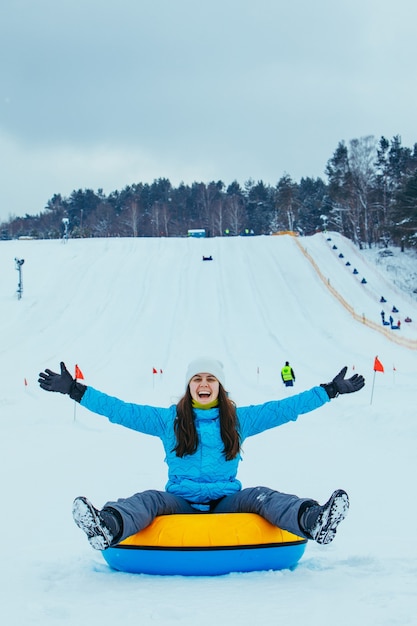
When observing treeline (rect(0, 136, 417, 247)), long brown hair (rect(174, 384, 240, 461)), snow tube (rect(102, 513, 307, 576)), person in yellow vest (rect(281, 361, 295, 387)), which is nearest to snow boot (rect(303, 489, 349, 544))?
snow tube (rect(102, 513, 307, 576))

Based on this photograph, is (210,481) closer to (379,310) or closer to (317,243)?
(379,310)

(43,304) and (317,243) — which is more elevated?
(317,243)

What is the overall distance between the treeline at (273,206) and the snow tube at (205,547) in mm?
37471

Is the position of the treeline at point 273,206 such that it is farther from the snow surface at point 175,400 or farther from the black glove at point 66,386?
the black glove at point 66,386

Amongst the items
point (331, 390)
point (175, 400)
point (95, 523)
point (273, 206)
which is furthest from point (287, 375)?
point (273, 206)

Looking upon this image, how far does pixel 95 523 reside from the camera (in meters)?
3.16

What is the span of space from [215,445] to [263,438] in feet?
20.6

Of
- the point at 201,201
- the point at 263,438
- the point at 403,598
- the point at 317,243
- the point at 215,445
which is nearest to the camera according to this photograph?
the point at 403,598

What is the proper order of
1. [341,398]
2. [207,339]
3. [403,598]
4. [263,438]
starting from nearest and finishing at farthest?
1. [403,598]
2. [263,438]
3. [341,398]
4. [207,339]

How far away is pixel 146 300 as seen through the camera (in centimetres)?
3144

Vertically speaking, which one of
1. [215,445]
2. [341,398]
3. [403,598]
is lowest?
[341,398]

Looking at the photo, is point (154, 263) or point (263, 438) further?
point (154, 263)

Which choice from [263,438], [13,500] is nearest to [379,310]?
[263,438]

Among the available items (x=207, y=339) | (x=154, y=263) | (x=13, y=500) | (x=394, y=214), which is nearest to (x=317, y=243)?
(x=394, y=214)
